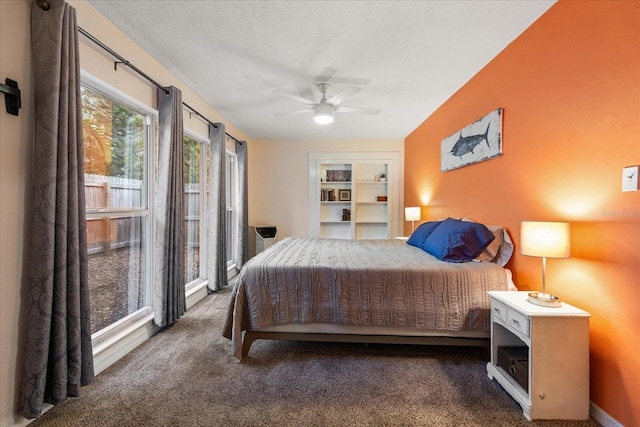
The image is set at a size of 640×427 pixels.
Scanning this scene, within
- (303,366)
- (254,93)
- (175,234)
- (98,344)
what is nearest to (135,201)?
(175,234)

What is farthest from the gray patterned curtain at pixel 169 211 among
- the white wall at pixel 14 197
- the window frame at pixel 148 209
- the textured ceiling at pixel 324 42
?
the white wall at pixel 14 197

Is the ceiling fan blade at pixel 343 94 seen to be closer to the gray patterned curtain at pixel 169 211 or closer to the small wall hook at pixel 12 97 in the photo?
the gray patterned curtain at pixel 169 211

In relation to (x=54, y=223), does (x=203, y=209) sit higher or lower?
higher

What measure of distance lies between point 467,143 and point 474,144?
0.52 ft

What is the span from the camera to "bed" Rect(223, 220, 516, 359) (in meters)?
2.10

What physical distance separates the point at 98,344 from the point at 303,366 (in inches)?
58.8

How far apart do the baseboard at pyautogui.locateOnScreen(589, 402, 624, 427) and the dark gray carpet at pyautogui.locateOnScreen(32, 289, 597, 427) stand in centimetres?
7

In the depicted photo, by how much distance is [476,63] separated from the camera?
2652mm

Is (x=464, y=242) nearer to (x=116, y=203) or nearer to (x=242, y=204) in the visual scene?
(x=116, y=203)

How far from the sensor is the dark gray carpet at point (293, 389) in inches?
62.8

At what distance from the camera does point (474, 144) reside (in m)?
2.89

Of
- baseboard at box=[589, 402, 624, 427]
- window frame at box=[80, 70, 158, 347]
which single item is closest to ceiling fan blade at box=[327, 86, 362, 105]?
window frame at box=[80, 70, 158, 347]

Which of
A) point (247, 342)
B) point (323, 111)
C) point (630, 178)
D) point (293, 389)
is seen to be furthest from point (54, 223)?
point (630, 178)

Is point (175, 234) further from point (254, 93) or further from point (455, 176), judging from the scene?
point (455, 176)
